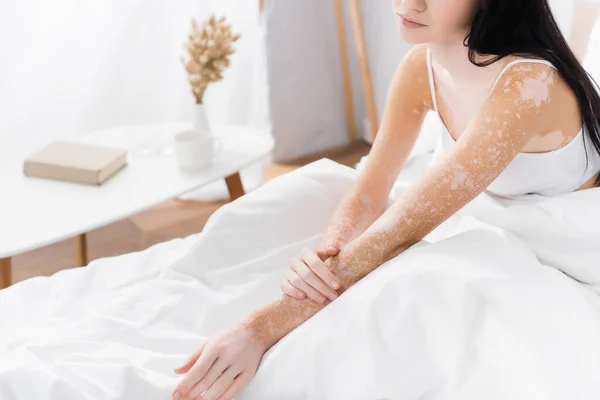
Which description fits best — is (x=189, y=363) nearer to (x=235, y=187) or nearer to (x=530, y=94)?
(x=530, y=94)

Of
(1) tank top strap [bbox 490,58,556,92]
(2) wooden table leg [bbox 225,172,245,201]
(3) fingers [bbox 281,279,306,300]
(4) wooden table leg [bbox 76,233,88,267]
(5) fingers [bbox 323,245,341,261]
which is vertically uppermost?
(1) tank top strap [bbox 490,58,556,92]

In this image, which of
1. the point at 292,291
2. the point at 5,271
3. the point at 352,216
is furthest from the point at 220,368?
the point at 5,271

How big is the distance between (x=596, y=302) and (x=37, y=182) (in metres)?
1.44

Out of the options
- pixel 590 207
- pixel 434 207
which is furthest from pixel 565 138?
pixel 434 207

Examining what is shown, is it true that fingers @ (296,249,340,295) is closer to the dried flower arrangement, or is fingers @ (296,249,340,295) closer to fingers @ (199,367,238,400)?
fingers @ (199,367,238,400)

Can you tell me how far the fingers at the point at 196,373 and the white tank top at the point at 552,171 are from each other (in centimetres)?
61

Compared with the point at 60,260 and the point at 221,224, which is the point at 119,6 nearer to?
the point at 60,260

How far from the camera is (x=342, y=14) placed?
2.92m

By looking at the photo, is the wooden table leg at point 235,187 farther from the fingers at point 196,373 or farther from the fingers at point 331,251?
the fingers at point 196,373

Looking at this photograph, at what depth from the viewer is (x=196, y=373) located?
103 centimetres

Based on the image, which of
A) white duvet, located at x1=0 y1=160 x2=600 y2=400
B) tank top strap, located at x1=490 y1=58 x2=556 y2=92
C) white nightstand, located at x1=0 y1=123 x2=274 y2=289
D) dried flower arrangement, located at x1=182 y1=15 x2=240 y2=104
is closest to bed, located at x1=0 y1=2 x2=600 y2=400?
white duvet, located at x1=0 y1=160 x2=600 y2=400

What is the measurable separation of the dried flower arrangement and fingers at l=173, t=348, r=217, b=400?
1137 mm

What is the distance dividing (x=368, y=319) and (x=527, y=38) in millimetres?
540

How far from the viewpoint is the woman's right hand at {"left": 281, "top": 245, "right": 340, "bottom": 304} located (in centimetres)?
116
